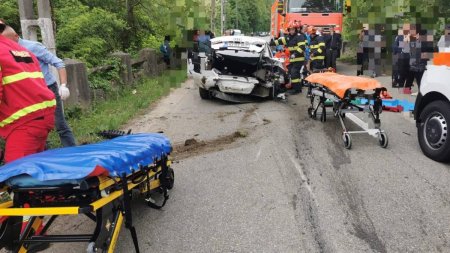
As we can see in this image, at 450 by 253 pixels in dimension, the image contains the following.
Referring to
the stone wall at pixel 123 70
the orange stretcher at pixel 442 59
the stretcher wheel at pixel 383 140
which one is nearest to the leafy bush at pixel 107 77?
the stone wall at pixel 123 70

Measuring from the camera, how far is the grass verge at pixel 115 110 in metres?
7.58

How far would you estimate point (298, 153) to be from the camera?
625cm

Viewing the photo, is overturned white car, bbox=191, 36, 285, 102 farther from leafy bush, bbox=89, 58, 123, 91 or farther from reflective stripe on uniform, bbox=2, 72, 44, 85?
reflective stripe on uniform, bbox=2, 72, 44, 85

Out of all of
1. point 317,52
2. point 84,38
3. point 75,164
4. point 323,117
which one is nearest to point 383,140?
point 323,117

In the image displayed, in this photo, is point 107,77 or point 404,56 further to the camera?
point 404,56

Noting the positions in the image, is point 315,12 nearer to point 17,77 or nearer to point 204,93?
point 204,93

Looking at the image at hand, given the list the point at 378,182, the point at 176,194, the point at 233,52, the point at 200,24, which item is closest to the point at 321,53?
the point at 233,52

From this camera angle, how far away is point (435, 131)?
5.79 meters

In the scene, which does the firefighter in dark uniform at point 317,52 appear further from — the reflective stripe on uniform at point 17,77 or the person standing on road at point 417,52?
the reflective stripe on uniform at point 17,77

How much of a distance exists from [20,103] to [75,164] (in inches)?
38.4

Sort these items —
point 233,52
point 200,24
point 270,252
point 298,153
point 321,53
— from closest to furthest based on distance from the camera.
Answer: point 270,252 < point 298,153 < point 233,52 < point 321,53 < point 200,24

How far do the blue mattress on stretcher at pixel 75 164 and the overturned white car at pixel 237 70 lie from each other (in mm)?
6774

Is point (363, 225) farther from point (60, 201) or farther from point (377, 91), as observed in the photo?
point (377, 91)

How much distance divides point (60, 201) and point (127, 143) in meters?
0.93
